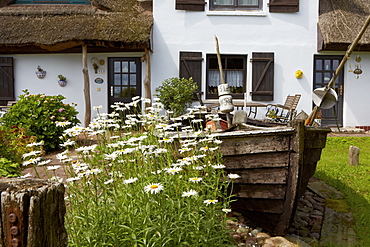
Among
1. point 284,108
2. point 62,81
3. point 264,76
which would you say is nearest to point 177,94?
point 264,76

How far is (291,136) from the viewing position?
2.99m

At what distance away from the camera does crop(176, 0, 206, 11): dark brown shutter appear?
31.4 feet

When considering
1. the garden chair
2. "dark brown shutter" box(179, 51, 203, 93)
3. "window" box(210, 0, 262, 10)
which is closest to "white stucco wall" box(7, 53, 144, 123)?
"dark brown shutter" box(179, 51, 203, 93)

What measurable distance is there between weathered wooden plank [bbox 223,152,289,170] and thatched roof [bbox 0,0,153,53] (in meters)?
6.07

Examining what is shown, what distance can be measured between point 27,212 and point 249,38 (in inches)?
364

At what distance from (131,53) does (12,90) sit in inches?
133

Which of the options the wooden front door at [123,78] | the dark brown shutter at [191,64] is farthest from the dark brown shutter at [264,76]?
the wooden front door at [123,78]

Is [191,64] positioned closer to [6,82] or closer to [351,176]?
[6,82]

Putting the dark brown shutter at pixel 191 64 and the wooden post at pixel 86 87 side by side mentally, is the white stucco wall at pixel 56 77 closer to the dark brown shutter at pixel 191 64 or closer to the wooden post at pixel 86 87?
the wooden post at pixel 86 87

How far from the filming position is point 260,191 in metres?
3.23

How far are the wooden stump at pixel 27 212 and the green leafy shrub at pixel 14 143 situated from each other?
13.4ft

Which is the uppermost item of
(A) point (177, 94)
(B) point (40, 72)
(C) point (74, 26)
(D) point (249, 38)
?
(C) point (74, 26)

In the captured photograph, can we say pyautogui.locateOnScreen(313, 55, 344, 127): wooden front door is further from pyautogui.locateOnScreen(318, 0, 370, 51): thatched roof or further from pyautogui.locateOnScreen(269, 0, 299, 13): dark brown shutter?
pyautogui.locateOnScreen(269, 0, 299, 13): dark brown shutter

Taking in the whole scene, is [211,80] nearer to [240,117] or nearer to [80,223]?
[240,117]
